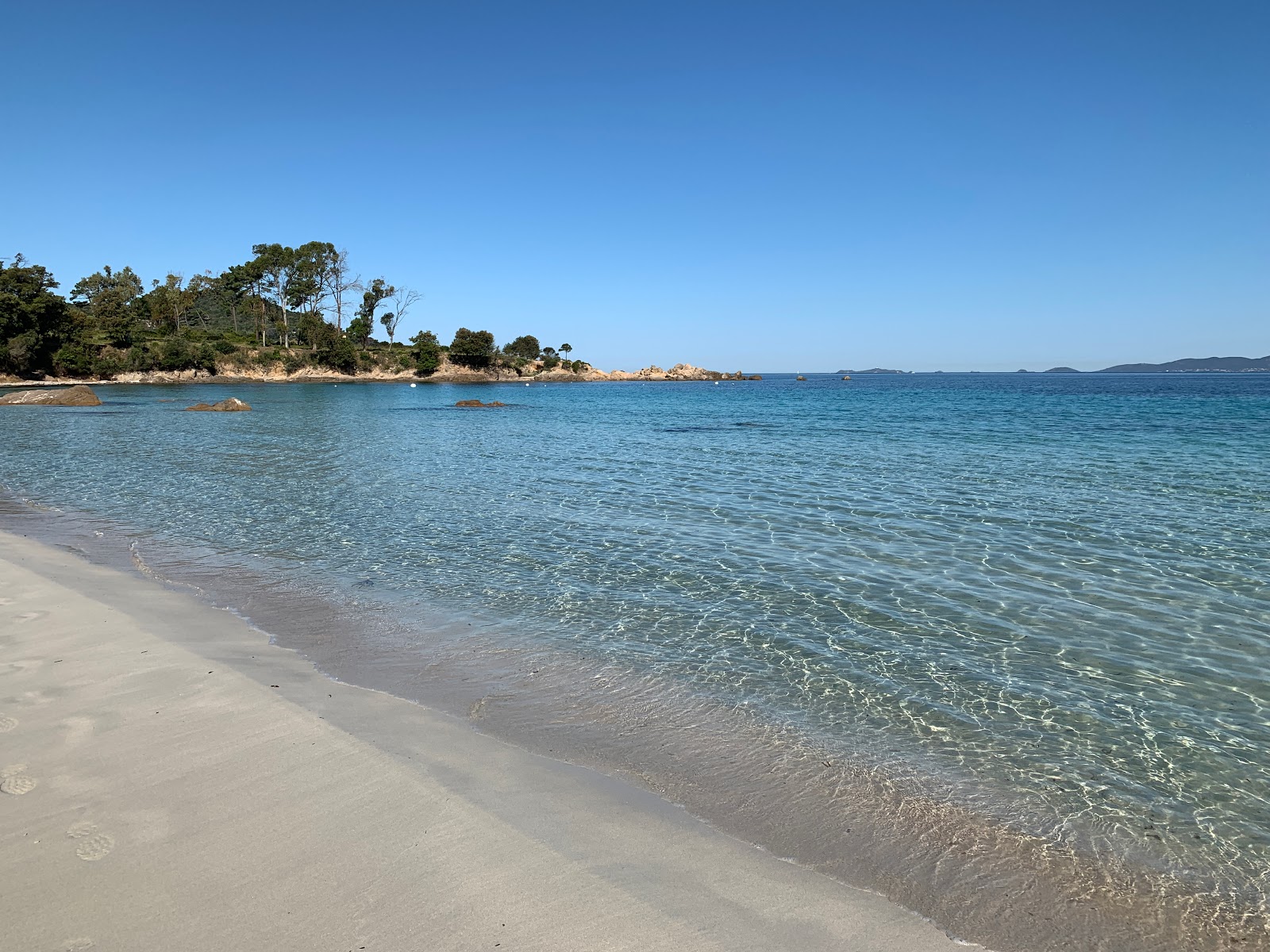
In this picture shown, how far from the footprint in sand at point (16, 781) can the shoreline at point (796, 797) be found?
2.24 metres

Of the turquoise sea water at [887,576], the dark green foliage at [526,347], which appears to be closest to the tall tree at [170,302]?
the dark green foliage at [526,347]

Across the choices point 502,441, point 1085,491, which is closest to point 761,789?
point 1085,491

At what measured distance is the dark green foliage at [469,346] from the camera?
116625 millimetres

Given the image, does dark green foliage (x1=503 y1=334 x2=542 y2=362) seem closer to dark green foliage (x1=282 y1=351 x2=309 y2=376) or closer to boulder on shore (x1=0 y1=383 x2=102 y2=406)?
dark green foliage (x1=282 y1=351 x2=309 y2=376)

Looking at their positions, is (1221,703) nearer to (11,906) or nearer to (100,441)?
(11,906)

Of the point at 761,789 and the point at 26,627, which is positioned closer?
the point at 761,789

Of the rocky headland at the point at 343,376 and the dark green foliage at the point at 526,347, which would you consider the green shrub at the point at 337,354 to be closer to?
the rocky headland at the point at 343,376

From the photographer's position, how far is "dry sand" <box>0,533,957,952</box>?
3240 millimetres

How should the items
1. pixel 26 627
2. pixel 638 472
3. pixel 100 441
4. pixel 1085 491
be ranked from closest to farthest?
1. pixel 26 627
2. pixel 1085 491
3. pixel 638 472
4. pixel 100 441

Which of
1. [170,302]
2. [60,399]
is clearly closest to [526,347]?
[170,302]

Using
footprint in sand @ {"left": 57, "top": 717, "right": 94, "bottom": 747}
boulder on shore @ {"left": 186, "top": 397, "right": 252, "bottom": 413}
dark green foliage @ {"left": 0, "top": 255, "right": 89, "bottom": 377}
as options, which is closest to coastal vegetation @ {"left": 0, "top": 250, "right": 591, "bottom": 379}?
→ dark green foliage @ {"left": 0, "top": 255, "right": 89, "bottom": 377}

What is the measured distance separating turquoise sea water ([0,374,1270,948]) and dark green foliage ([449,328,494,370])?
→ 93.1 meters

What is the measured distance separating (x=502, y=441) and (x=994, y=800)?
27.3 meters

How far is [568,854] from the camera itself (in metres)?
3.85
